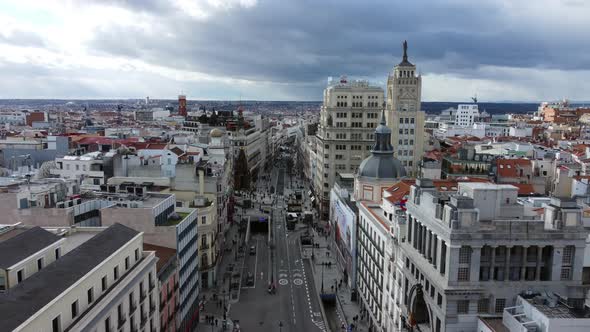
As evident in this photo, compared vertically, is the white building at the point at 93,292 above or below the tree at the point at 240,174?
above

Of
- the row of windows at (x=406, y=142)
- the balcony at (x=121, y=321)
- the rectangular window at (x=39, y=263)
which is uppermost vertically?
the row of windows at (x=406, y=142)

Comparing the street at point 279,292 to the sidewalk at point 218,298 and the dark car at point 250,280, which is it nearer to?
the dark car at point 250,280

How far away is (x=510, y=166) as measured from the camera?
114500 mm

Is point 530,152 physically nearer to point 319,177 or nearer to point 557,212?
point 319,177

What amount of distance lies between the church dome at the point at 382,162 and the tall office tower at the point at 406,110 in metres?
34.8

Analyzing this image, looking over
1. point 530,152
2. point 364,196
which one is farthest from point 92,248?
point 530,152

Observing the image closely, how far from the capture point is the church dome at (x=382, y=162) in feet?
319

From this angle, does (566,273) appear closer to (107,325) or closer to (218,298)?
(107,325)

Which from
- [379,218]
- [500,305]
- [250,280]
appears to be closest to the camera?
[500,305]

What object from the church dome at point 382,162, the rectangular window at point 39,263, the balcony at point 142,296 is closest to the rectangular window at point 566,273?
the balcony at point 142,296

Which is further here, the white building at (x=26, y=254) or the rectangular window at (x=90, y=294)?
the rectangular window at (x=90, y=294)

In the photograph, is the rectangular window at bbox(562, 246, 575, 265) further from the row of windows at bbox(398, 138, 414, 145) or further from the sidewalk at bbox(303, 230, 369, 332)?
the row of windows at bbox(398, 138, 414, 145)

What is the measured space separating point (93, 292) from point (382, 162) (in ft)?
220

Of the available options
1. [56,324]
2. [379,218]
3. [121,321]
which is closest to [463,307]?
[121,321]
